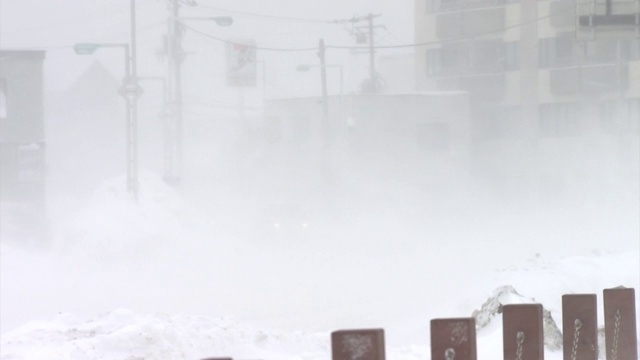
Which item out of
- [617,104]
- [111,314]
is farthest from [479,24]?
[111,314]

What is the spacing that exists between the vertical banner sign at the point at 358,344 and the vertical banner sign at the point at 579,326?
1.85 m

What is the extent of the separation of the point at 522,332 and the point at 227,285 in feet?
77.8

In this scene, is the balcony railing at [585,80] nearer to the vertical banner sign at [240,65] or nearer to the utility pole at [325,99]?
the utility pole at [325,99]

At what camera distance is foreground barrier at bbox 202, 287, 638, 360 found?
4.18 m

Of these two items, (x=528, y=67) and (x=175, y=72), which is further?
(x=528, y=67)

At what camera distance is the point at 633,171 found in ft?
191

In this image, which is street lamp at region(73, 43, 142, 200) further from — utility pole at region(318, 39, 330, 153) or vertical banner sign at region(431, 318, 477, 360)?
vertical banner sign at region(431, 318, 477, 360)

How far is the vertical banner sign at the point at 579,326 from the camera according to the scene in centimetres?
581

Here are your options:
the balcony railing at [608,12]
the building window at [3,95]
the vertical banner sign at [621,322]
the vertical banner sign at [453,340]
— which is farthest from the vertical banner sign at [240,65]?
the vertical banner sign at [453,340]

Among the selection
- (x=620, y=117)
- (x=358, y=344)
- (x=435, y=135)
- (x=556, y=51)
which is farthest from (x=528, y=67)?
(x=358, y=344)

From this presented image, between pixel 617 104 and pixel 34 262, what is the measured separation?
32068 mm

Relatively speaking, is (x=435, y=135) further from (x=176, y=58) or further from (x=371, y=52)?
(x=176, y=58)

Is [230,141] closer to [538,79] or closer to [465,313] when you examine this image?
[538,79]

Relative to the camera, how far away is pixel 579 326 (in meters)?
5.83
